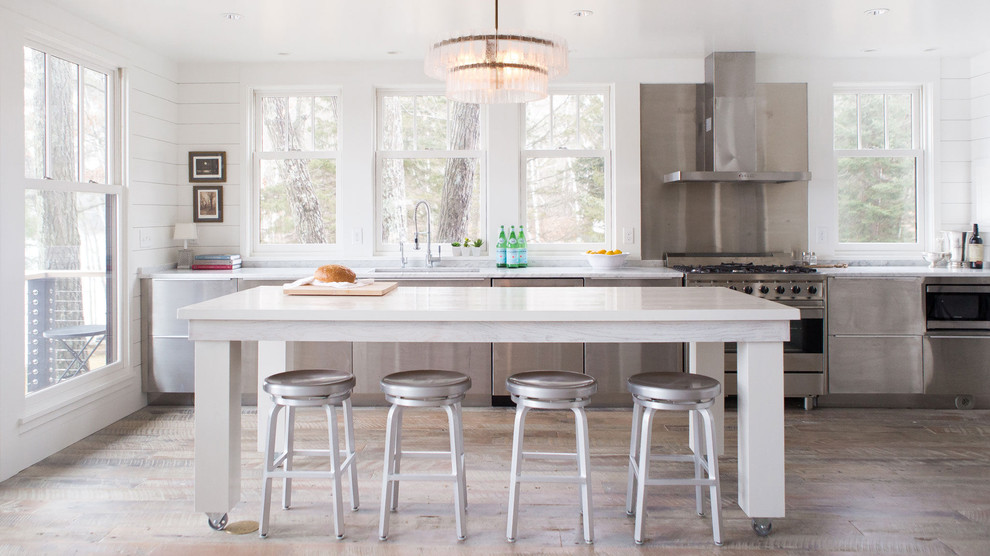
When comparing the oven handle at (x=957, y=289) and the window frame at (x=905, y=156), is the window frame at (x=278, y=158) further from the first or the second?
the oven handle at (x=957, y=289)

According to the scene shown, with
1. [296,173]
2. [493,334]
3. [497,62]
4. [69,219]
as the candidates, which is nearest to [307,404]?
[493,334]

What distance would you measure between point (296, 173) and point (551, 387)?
355 cm

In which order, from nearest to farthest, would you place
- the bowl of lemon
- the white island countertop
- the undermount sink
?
the white island countertop < the undermount sink < the bowl of lemon

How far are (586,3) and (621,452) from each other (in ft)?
8.05

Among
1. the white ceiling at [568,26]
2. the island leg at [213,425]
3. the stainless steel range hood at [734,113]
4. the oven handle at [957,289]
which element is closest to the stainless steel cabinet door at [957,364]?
the oven handle at [957,289]

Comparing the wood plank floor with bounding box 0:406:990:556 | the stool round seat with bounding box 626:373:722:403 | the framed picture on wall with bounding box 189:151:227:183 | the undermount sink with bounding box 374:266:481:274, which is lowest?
the wood plank floor with bounding box 0:406:990:556

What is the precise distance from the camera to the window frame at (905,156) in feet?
17.6

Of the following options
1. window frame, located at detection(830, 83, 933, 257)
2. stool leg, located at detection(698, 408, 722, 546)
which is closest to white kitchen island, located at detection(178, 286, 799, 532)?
stool leg, located at detection(698, 408, 722, 546)

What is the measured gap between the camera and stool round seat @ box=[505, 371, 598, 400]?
2.61m

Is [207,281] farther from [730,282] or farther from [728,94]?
[728,94]

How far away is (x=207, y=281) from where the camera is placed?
15.8 ft

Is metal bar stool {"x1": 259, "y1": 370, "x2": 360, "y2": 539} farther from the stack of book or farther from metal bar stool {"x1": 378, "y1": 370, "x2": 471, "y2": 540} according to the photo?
the stack of book

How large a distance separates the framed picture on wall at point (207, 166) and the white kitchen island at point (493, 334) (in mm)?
2868

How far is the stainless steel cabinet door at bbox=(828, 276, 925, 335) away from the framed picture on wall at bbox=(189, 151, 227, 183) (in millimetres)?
4333
